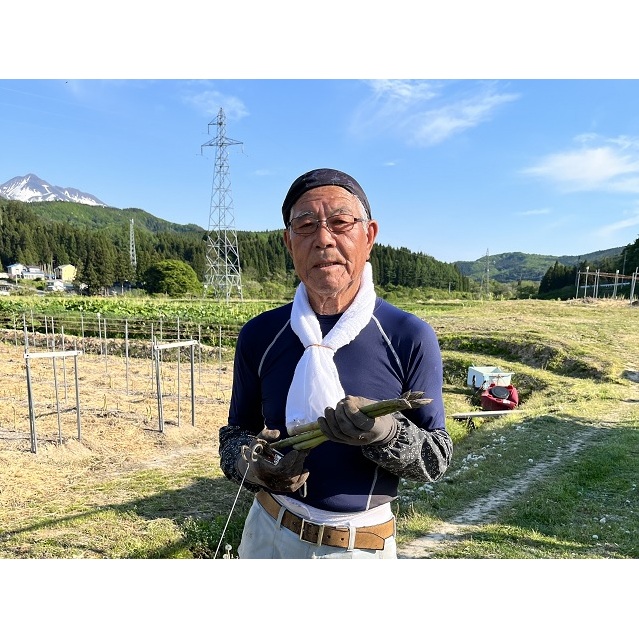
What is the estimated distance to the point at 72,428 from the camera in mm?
6848

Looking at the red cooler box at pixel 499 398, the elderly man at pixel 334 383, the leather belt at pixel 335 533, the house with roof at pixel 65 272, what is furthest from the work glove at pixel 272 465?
the house with roof at pixel 65 272

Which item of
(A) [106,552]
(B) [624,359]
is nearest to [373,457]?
(A) [106,552]

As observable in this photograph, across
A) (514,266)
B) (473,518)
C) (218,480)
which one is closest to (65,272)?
(218,480)

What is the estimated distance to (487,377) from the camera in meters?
9.88

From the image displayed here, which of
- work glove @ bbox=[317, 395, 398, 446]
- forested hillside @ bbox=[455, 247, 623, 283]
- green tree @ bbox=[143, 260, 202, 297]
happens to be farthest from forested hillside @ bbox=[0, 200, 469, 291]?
forested hillside @ bbox=[455, 247, 623, 283]

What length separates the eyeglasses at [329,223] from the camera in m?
1.16

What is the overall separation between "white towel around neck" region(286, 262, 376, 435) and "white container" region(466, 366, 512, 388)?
9155mm

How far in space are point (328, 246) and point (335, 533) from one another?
70cm

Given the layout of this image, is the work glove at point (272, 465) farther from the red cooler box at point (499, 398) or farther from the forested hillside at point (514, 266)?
the forested hillside at point (514, 266)

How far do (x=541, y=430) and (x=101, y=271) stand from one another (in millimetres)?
53253

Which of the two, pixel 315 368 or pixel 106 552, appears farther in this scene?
pixel 106 552

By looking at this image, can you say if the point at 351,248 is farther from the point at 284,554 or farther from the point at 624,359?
the point at 624,359

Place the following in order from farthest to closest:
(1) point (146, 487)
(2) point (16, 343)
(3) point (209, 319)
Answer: (3) point (209, 319) → (2) point (16, 343) → (1) point (146, 487)

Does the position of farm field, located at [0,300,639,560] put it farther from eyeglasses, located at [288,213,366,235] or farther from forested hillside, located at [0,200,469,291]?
forested hillside, located at [0,200,469,291]
